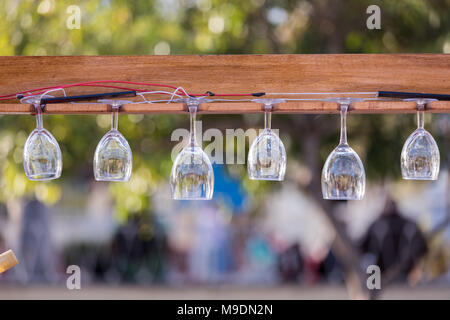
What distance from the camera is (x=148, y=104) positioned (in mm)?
1489

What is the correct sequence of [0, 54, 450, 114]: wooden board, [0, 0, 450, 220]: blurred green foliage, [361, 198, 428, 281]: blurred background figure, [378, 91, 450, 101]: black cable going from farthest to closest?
[361, 198, 428, 281]: blurred background figure
[0, 0, 450, 220]: blurred green foliage
[0, 54, 450, 114]: wooden board
[378, 91, 450, 101]: black cable

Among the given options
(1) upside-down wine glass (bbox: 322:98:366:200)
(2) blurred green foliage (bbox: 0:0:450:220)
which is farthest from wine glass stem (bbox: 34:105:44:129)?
(2) blurred green foliage (bbox: 0:0:450:220)

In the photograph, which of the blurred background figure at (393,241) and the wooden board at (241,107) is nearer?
the wooden board at (241,107)

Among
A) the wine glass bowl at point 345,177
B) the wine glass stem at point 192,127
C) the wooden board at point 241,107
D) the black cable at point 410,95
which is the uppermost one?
the black cable at point 410,95

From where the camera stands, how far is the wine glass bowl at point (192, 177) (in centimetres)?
137

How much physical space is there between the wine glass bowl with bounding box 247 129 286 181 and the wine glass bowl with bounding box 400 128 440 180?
312 mm

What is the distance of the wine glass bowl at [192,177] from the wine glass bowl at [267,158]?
0.37 feet

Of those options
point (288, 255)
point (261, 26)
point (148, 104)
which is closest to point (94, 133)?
point (261, 26)

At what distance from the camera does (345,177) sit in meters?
1.40

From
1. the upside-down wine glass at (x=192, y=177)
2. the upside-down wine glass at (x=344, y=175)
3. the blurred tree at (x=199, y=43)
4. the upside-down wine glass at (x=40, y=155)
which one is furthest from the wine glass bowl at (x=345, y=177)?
the blurred tree at (x=199, y=43)

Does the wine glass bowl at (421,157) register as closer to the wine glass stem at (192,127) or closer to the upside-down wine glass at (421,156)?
the upside-down wine glass at (421,156)

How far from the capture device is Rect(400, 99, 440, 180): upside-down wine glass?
4.62 ft

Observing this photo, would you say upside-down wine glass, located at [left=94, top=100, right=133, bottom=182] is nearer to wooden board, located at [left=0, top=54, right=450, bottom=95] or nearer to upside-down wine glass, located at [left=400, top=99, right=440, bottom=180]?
wooden board, located at [left=0, top=54, right=450, bottom=95]

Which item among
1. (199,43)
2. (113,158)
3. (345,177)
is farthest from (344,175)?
(199,43)
